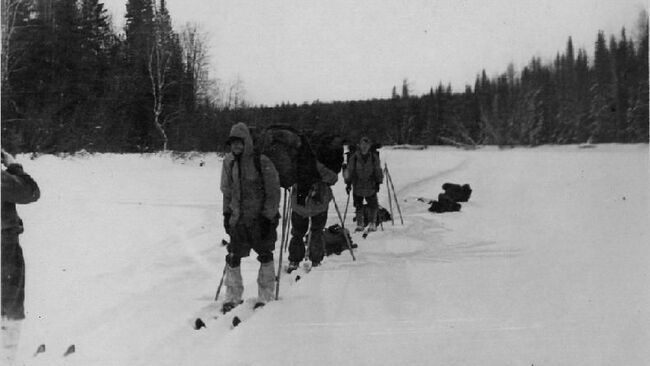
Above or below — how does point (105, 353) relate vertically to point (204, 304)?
below

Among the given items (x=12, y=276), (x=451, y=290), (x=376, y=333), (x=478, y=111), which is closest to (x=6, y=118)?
(x=12, y=276)

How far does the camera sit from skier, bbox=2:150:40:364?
3.93 meters

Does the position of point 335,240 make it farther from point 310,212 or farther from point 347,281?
point 347,281

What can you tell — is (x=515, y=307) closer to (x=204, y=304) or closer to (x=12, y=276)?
(x=204, y=304)

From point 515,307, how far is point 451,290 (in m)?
0.72

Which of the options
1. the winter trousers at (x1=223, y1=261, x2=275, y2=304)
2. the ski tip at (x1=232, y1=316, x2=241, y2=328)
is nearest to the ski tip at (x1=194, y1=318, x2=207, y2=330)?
the ski tip at (x1=232, y1=316, x2=241, y2=328)

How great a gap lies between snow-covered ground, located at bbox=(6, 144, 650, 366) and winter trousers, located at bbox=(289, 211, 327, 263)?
24 cm

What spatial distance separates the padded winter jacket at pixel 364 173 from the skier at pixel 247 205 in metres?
4.72

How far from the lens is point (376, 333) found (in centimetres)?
419

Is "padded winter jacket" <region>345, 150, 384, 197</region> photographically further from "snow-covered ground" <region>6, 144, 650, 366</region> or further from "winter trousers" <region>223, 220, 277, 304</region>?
"winter trousers" <region>223, 220, 277, 304</region>

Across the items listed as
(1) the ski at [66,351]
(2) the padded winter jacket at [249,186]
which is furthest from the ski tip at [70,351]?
(2) the padded winter jacket at [249,186]

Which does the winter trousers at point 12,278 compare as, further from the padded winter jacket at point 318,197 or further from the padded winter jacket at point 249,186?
the padded winter jacket at point 318,197

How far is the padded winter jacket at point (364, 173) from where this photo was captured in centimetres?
934

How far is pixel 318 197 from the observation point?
6.51m
